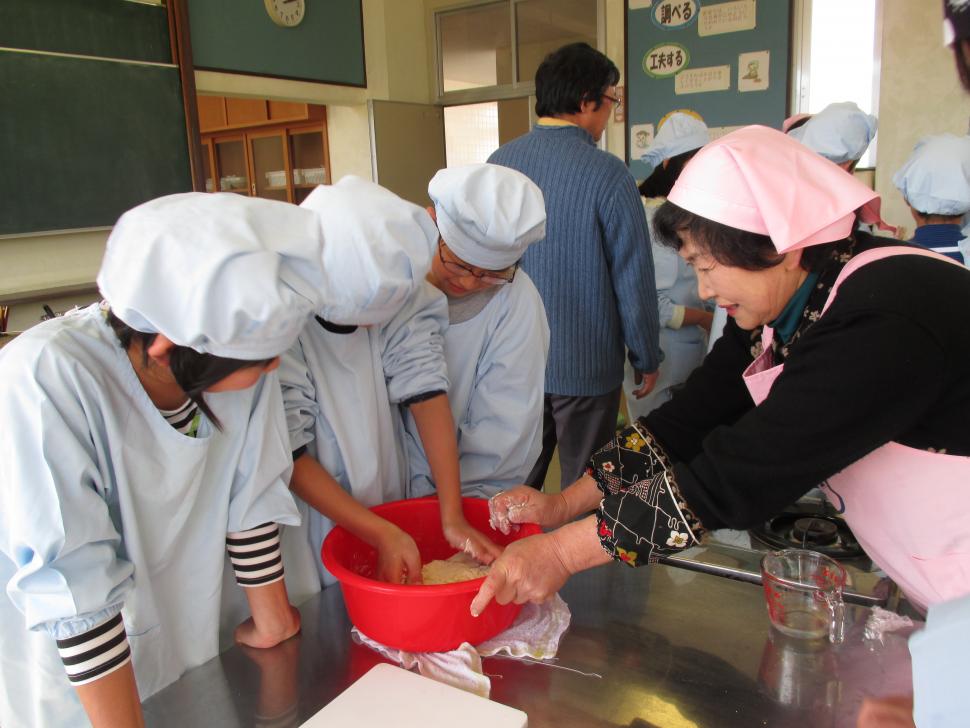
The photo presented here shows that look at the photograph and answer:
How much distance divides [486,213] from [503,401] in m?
0.34

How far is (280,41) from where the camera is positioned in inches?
157

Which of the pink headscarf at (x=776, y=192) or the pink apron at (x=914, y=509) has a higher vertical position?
the pink headscarf at (x=776, y=192)

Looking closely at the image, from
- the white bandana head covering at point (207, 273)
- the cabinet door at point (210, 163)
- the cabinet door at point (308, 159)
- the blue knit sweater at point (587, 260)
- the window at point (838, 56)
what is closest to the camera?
the white bandana head covering at point (207, 273)

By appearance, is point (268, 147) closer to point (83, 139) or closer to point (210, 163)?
point (210, 163)

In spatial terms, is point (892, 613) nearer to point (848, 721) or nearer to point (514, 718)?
point (848, 721)

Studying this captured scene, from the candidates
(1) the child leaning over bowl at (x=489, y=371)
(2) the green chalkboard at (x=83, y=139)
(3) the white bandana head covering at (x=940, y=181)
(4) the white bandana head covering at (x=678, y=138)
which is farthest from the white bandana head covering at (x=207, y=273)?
(2) the green chalkboard at (x=83, y=139)

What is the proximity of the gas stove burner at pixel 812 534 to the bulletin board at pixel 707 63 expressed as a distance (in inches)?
115

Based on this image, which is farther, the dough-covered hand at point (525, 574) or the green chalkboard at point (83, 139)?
the green chalkboard at point (83, 139)

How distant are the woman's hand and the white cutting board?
0.18 m

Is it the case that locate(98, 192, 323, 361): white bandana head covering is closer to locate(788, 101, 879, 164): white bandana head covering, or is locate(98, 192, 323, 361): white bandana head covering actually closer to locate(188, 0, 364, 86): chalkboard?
locate(788, 101, 879, 164): white bandana head covering

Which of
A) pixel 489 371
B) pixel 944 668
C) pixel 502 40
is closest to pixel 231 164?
pixel 502 40

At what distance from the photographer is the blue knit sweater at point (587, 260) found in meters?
1.99

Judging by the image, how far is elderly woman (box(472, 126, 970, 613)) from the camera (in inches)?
31.4

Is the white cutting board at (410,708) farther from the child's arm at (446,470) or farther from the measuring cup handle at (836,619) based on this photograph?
the measuring cup handle at (836,619)
